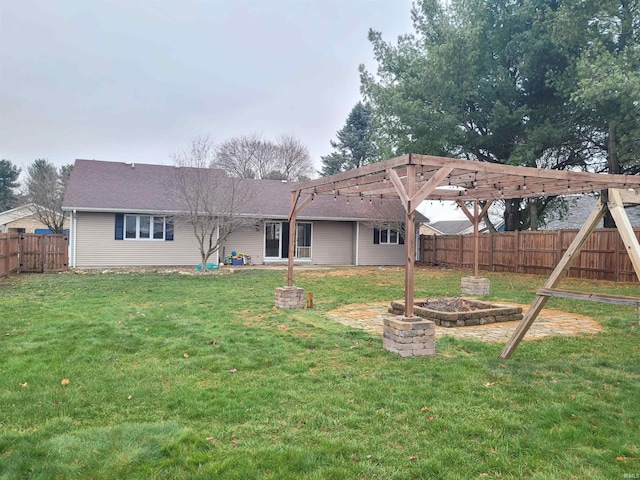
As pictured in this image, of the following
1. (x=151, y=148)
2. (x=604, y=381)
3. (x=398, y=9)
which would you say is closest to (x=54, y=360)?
(x=604, y=381)

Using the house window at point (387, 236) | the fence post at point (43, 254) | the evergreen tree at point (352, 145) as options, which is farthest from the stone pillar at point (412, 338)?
the evergreen tree at point (352, 145)

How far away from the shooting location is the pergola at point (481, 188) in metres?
4.47

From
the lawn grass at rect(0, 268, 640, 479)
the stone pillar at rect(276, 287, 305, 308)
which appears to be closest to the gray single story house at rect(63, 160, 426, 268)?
the stone pillar at rect(276, 287, 305, 308)

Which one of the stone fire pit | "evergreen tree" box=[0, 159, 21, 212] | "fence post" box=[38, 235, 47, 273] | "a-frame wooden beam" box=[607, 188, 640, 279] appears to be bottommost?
the stone fire pit

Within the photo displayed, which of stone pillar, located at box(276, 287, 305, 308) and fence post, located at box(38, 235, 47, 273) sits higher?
fence post, located at box(38, 235, 47, 273)

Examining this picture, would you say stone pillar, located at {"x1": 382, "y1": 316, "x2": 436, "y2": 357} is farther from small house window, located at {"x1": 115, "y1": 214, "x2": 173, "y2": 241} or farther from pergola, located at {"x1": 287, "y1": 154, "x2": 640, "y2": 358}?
small house window, located at {"x1": 115, "y1": 214, "x2": 173, "y2": 241}

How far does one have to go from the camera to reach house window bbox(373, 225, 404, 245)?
832 inches

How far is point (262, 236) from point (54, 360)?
47.7ft

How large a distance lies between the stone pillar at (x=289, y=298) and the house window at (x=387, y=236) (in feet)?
42.5

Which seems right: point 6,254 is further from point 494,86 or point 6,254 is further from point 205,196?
point 494,86

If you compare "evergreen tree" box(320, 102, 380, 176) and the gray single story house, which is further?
"evergreen tree" box(320, 102, 380, 176)

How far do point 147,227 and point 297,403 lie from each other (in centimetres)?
1514

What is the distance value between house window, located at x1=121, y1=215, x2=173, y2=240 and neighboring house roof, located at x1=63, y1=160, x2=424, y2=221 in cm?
62

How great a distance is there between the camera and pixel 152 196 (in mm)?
17469
